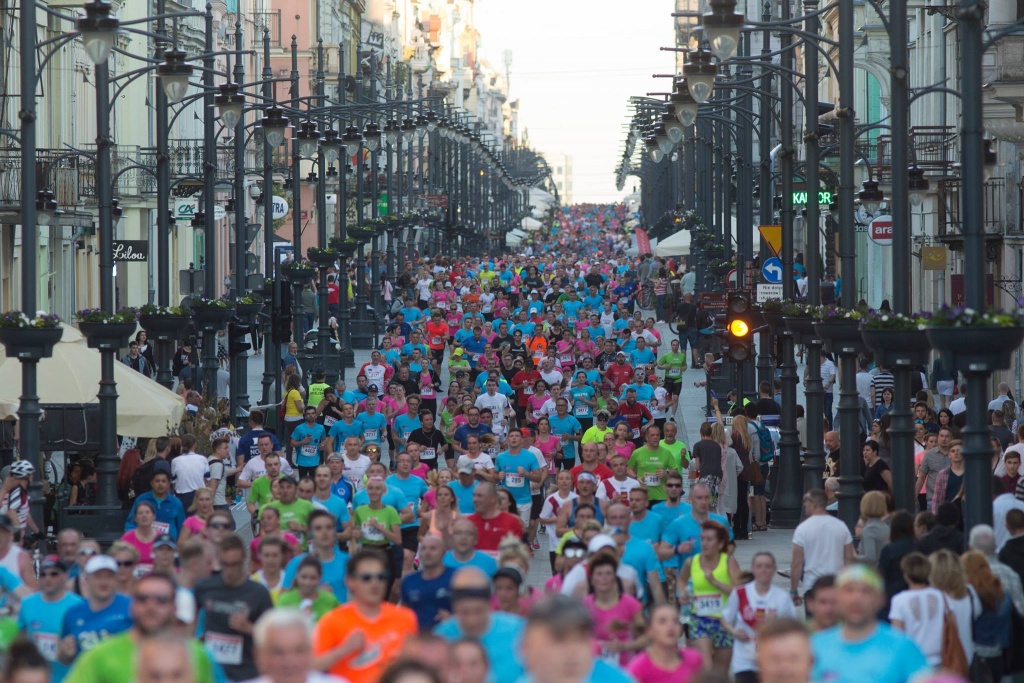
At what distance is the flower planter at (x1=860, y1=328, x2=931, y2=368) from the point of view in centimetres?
1541

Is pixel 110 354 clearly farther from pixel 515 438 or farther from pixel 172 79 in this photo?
pixel 515 438

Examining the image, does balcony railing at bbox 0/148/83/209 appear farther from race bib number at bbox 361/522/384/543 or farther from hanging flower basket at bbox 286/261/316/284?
race bib number at bbox 361/522/384/543

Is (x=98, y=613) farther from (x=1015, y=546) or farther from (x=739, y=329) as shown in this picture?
(x=739, y=329)

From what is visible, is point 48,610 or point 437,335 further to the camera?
point 437,335

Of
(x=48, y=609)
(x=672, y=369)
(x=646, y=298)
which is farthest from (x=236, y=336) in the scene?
(x=646, y=298)

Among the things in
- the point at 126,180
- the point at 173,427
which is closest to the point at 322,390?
the point at 173,427

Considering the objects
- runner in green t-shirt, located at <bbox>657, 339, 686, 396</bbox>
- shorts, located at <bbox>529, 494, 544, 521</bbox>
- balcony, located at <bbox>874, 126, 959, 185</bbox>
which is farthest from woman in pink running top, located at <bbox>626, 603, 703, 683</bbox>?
balcony, located at <bbox>874, 126, 959, 185</bbox>

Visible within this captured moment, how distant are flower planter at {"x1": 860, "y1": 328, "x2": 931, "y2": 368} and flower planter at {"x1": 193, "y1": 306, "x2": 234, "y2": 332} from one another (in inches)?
532

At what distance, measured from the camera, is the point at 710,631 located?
41.2 ft

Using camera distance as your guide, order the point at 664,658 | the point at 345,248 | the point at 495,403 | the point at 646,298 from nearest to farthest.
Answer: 1. the point at 664,658
2. the point at 495,403
3. the point at 345,248
4. the point at 646,298

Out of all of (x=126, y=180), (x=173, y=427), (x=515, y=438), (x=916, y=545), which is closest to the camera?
(x=916, y=545)

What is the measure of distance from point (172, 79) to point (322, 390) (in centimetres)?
720

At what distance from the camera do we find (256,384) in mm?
40719

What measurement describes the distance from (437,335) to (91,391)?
1601cm
